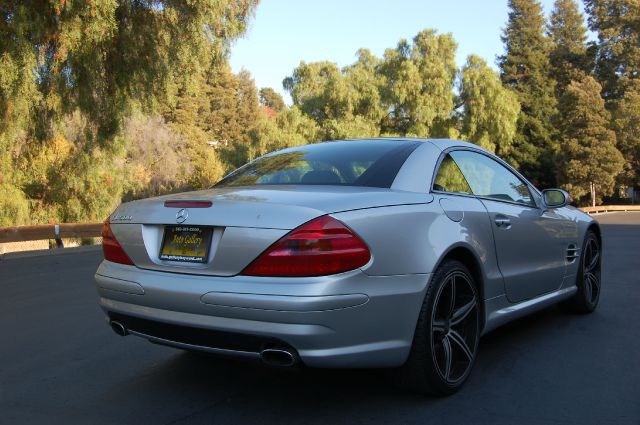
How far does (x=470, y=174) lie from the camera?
429 centimetres

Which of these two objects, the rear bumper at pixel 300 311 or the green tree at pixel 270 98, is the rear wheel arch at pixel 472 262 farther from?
the green tree at pixel 270 98

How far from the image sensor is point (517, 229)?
435 centimetres

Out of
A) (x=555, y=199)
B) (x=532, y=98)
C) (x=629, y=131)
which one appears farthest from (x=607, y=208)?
(x=555, y=199)

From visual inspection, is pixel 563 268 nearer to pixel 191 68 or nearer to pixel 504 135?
pixel 191 68

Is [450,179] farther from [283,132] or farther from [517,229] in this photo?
A: [283,132]

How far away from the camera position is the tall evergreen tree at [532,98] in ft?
171

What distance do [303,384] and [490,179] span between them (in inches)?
82.9

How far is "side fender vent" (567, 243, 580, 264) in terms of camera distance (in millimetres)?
5164

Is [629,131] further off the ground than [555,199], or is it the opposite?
A: [629,131]

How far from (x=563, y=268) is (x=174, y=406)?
3.42 meters

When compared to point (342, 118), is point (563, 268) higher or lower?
lower

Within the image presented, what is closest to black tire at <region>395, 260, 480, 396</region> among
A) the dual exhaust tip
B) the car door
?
the car door

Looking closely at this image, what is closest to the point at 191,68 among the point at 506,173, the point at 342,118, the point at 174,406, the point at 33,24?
the point at 33,24

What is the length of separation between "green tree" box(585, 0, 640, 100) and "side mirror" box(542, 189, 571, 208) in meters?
57.6
